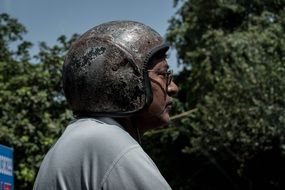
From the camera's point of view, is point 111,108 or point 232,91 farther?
point 232,91

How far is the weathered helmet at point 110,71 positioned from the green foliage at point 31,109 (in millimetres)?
10059

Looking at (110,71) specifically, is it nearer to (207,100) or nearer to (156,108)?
(156,108)

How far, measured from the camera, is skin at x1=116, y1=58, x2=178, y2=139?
6.13 feet

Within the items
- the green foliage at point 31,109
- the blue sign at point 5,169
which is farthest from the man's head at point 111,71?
the green foliage at point 31,109

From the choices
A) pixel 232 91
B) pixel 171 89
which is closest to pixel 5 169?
pixel 171 89

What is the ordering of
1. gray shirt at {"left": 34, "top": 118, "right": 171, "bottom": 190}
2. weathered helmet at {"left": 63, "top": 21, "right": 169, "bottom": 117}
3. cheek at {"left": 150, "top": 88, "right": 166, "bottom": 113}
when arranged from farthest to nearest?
cheek at {"left": 150, "top": 88, "right": 166, "bottom": 113} < weathered helmet at {"left": 63, "top": 21, "right": 169, "bottom": 117} < gray shirt at {"left": 34, "top": 118, "right": 171, "bottom": 190}

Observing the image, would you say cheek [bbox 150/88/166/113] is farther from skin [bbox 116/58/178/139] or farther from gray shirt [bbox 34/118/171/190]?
gray shirt [bbox 34/118/171/190]

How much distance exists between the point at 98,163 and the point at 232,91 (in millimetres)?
15525

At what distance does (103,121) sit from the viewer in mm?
1754

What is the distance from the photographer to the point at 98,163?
5.29ft

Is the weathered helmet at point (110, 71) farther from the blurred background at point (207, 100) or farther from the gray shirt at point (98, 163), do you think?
the blurred background at point (207, 100)

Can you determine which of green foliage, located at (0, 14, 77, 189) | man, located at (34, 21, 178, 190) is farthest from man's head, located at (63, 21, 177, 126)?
green foliage, located at (0, 14, 77, 189)

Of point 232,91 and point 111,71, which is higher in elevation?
point 111,71

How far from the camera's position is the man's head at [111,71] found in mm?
1784
